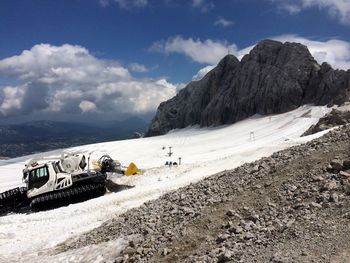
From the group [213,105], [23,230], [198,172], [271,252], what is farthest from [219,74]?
[271,252]

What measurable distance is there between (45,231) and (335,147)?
37.2 ft

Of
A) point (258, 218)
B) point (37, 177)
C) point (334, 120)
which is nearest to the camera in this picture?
point (258, 218)

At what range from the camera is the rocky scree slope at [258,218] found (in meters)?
8.42

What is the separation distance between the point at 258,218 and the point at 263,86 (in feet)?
275

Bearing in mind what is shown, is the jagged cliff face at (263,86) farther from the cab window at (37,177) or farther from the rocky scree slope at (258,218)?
the rocky scree slope at (258,218)

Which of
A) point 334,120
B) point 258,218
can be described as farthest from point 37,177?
point 334,120

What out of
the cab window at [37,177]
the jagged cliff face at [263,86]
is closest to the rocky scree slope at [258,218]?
the cab window at [37,177]

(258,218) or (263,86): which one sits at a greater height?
(263,86)

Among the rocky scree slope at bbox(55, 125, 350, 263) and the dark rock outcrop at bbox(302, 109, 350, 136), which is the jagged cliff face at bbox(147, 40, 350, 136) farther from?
the rocky scree slope at bbox(55, 125, 350, 263)

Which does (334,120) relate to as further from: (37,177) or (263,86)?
(263,86)

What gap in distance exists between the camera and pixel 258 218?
979cm

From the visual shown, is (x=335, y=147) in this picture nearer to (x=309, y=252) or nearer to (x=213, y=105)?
(x=309, y=252)

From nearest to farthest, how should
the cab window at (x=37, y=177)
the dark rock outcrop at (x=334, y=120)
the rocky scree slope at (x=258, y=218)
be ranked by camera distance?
the rocky scree slope at (x=258, y=218), the cab window at (x=37, y=177), the dark rock outcrop at (x=334, y=120)

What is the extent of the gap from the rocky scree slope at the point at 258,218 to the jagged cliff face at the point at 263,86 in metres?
65.2
